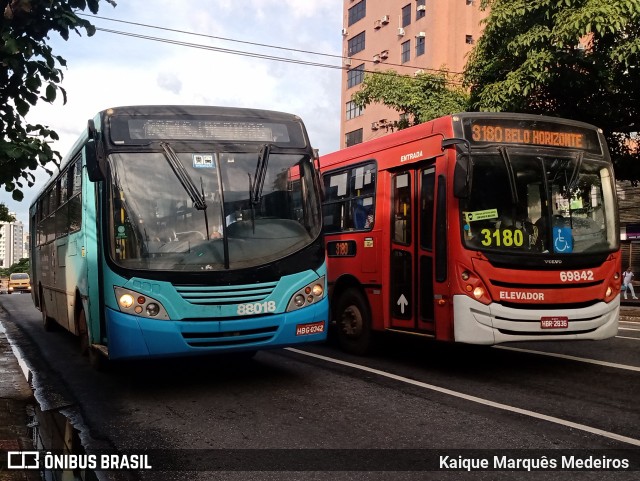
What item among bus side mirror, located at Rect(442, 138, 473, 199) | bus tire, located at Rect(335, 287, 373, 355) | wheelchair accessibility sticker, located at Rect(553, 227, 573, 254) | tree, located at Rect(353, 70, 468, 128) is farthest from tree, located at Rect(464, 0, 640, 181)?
bus side mirror, located at Rect(442, 138, 473, 199)

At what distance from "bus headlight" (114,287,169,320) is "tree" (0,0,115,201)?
5.80 feet

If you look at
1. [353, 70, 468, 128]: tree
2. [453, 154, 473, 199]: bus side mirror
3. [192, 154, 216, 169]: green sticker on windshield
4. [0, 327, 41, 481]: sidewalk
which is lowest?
[0, 327, 41, 481]: sidewalk

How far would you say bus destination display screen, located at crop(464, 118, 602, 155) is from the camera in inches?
327

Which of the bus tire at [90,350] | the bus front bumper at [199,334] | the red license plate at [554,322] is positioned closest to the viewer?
the bus front bumper at [199,334]

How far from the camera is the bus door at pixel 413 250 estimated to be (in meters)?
8.77

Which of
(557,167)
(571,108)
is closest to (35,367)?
(557,167)

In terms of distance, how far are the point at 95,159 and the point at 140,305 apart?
5.59 ft

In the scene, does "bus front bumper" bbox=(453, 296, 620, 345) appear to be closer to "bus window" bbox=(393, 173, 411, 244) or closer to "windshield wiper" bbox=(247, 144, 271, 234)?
"bus window" bbox=(393, 173, 411, 244)

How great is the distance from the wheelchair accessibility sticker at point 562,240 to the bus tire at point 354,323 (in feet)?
9.82

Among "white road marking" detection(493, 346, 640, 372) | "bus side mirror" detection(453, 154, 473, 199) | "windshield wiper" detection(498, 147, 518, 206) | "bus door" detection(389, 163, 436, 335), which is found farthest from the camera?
"white road marking" detection(493, 346, 640, 372)

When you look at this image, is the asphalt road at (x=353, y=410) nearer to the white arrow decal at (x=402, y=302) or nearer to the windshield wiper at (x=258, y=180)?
the white arrow decal at (x=402, y=302)

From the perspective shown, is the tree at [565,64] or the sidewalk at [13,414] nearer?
the sidewalk at [13,414]

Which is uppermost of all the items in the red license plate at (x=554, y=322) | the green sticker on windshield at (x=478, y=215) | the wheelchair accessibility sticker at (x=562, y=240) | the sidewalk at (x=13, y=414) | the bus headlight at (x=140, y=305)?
the green sticker on windshield at (x=478, y=215)

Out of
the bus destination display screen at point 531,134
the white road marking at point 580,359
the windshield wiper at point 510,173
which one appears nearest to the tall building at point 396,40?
the white road marking at point 580,359
